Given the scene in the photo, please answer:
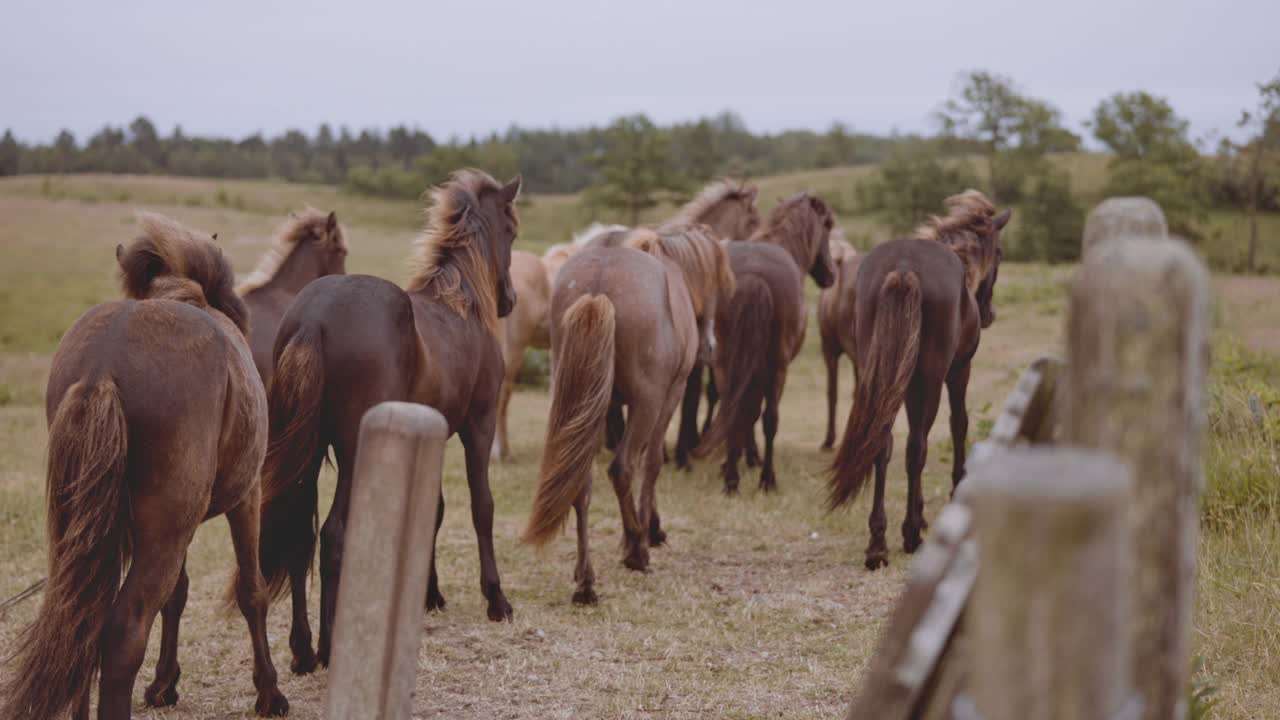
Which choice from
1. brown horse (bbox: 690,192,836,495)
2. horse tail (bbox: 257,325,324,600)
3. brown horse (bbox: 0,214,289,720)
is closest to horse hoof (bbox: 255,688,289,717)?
horse tail (bbox: 257,325,324,600)

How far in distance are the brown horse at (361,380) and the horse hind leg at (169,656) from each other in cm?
60

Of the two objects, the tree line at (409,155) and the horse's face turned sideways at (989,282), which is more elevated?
the tree line at (409,155)

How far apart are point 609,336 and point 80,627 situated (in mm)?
3447

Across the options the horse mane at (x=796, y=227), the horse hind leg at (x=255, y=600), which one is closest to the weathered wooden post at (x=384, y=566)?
the horse hind leg at (x=255, y=600)

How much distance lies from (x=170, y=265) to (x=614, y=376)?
2.86 metres

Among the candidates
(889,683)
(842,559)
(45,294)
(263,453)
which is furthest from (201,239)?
(45,294)

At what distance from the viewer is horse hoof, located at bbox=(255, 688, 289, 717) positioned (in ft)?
14.6

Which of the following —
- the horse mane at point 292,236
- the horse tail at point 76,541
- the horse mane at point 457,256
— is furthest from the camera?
the horse mane at point 292,236

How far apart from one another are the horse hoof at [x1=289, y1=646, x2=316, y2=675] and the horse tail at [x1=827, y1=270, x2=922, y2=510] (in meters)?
3.44

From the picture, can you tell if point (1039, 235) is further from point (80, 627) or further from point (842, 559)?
point (80, 627)

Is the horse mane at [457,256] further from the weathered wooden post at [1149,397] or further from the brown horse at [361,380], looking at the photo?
the weathered wooden post at [1149,397]

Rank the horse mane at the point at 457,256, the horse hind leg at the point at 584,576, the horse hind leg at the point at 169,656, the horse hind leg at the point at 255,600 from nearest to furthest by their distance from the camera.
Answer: the horse hind leg at the point at 255,600, the horse hind leg at the point at 169,656, the horse mane at the point at 457,256, the horse hind leg at the point at 584,576

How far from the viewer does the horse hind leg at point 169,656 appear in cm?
444

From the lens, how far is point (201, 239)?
4637 mm
